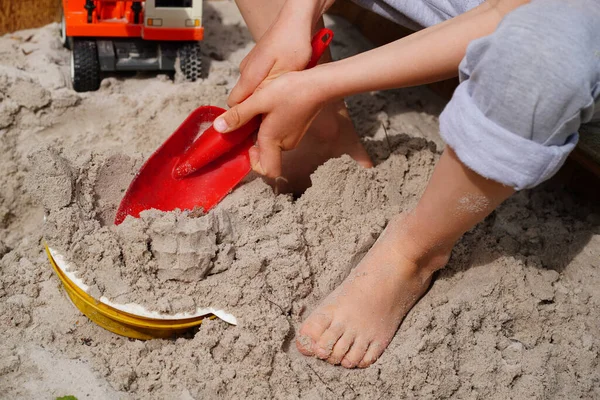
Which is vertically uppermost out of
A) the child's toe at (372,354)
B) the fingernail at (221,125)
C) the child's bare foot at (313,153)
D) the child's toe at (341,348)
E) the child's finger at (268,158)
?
the fingernail at (221,125)

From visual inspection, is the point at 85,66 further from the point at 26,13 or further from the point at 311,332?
the point at 311,332

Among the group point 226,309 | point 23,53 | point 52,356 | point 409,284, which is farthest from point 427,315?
point 23,53

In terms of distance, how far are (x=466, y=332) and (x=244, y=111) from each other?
553 millimetres

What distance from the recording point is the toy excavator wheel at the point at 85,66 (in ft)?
5.17

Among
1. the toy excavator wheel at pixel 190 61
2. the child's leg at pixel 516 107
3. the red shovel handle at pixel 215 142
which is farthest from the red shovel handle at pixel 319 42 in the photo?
the toy excavator wheel at pixel 190 61

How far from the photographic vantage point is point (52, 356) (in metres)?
1.07

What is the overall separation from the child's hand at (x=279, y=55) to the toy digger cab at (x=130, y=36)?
0.55 meters

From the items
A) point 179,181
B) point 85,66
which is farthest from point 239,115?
point 85,66

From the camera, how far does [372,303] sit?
43.1 inches

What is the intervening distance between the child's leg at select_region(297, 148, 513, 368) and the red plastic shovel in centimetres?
32

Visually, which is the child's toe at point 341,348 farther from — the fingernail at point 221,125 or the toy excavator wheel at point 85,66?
the toy excavator wheel at point 85,66

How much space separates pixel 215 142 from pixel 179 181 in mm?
128

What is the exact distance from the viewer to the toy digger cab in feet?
5.20

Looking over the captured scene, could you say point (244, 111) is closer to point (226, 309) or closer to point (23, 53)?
point (226, 309)
